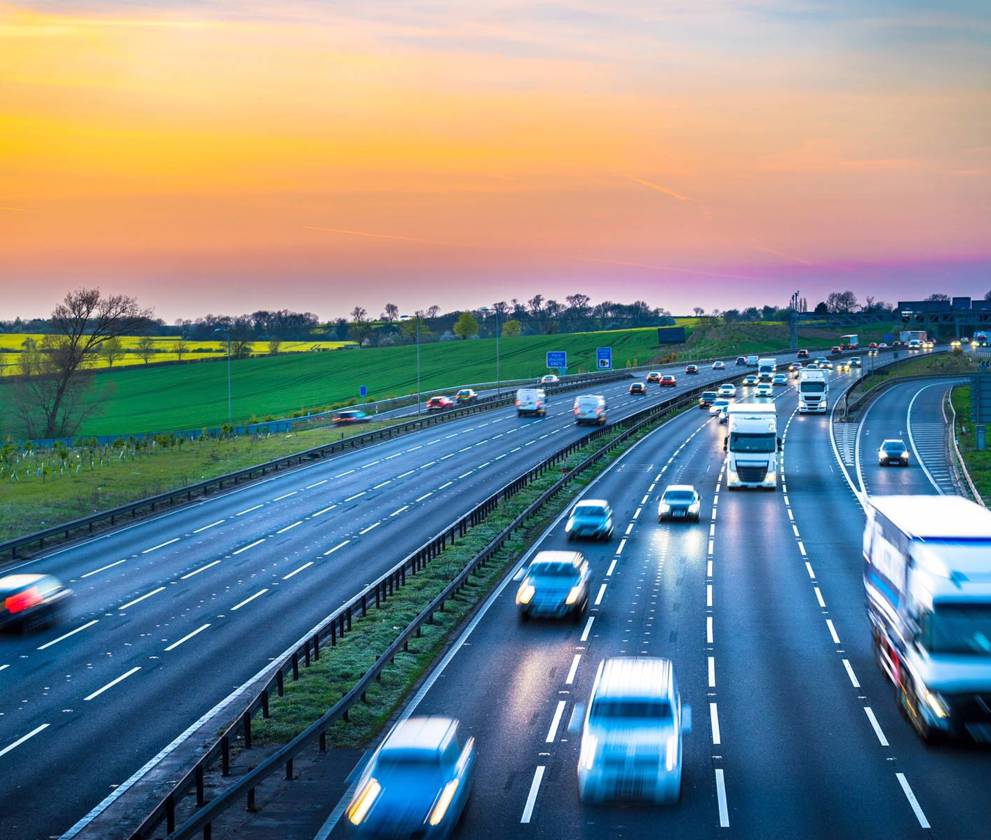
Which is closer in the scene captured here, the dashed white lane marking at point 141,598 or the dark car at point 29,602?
the dark car at point 29,602

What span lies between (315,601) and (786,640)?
1617 centimetres

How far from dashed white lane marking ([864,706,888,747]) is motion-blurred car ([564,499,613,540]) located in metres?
23.4


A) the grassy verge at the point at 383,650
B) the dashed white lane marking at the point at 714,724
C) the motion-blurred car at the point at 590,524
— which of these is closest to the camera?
the dashed white lane marking at the point at 714,724

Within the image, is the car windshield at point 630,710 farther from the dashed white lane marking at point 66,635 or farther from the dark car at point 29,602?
the dark car at point 29,602

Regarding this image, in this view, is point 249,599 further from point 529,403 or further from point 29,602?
point 529,403

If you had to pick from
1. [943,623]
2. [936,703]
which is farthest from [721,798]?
[943,623]

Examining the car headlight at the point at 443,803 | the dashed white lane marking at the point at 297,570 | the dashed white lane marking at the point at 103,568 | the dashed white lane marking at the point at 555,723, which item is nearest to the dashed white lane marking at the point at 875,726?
the dashed white lane marking at the point at 555,723

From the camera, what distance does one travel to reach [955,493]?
61375 millimetres

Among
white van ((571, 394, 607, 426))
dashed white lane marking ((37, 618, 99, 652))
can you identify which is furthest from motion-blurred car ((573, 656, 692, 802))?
white van ((571, 394, 607, 426))

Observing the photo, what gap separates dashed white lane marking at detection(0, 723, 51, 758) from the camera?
24250 mm

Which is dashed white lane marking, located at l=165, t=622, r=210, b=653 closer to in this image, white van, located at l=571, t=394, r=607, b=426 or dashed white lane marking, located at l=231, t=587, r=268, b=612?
dashed white lane marking, located at l=231, t=587, r=268, b=612

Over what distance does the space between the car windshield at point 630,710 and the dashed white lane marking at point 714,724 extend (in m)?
3.62

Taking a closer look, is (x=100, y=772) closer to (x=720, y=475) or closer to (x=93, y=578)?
(x=93, y=578)

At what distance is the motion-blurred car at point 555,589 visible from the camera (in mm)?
34812
